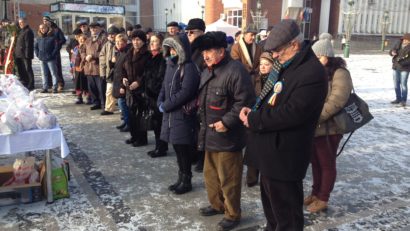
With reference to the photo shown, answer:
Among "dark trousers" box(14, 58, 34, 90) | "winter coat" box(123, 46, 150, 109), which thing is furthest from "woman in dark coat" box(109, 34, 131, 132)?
"dark trousers" box(14, 58, 34, 90)

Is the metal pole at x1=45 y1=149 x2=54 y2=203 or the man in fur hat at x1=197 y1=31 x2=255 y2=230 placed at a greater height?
the man in fur hat at x1=197 y1=31 x2=255 y2=230

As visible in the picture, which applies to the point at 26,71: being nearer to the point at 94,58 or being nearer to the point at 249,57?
the point at 94,58

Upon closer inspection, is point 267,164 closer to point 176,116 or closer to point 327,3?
point 176,116

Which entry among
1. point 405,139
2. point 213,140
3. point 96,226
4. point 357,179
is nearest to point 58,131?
point 96,226

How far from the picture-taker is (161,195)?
414cm

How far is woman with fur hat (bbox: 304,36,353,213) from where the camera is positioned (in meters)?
3.44

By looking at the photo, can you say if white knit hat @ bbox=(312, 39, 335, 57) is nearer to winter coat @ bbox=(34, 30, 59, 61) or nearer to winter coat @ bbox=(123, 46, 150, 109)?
winter coat @ bbox=(123, 46, 150, 109)

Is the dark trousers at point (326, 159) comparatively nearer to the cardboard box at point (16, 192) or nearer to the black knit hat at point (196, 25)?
the black knit hat at point (196, 25)

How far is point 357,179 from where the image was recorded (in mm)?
4715

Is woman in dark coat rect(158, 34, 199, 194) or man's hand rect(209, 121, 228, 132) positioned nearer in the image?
man's hand rect(209, 121, 228, 132)

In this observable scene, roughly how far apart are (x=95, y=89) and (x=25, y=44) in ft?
10.3

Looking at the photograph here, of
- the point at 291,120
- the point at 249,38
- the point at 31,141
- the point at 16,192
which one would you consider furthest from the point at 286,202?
the point at 249,38

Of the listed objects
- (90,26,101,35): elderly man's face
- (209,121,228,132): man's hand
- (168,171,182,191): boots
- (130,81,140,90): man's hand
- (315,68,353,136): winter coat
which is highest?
(90,26,101,35): elderly man's face

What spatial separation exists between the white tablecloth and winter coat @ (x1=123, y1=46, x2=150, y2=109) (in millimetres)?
1920
